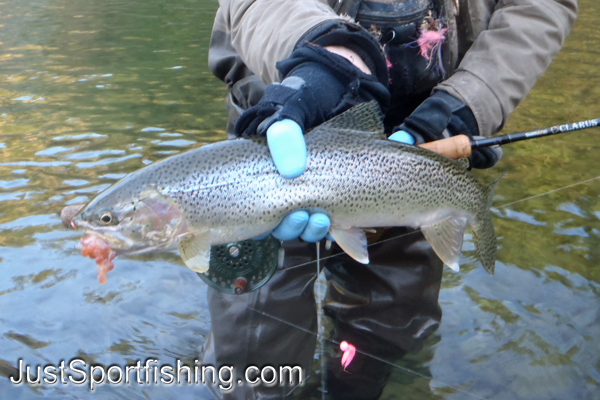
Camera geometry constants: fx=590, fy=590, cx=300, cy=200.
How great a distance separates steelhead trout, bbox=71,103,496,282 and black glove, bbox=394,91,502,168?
8.7 inches

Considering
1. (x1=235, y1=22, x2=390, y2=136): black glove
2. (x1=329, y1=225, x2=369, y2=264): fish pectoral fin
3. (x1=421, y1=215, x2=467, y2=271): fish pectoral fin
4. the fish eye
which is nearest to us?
the fish eye

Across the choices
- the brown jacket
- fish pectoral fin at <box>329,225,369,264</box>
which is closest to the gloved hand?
the brown jacket

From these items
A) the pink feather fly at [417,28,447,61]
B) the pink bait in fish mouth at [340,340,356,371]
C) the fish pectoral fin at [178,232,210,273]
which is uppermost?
the pink feather fly at [417,28,447,61]

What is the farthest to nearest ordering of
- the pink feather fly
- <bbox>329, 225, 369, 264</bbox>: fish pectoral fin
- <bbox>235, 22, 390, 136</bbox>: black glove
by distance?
the pink feather fly → <bbox>329, 225, 369, 264</bbox>: fish pectoral fin → <bbox>235, 22, 390, 136</bbox>: black glove

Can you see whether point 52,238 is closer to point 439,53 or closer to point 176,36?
point 439,53

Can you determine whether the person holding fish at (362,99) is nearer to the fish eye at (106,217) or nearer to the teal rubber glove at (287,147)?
the teal rubber glove at (287,147)

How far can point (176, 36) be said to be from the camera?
33.6 feet

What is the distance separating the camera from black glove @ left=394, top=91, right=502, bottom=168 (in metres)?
2.37

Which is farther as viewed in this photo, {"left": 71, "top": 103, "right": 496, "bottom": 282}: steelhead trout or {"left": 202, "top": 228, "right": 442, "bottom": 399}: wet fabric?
{"left": 202, "top": 228, "right": 442, "bottom": 399}: wet fabric

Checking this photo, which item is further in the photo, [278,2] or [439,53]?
[439,53]

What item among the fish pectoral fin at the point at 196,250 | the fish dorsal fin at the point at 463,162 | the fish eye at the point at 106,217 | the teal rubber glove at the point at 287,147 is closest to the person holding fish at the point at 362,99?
the teal rubber glove at the point at 287,147

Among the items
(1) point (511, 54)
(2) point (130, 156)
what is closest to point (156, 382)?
(1) point (511, 54)

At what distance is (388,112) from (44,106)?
5.15 meters

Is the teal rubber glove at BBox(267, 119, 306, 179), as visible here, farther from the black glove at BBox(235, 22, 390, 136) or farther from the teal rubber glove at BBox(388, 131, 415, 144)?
the teal rubber glove at BBox(388, 131, 415, 144)
